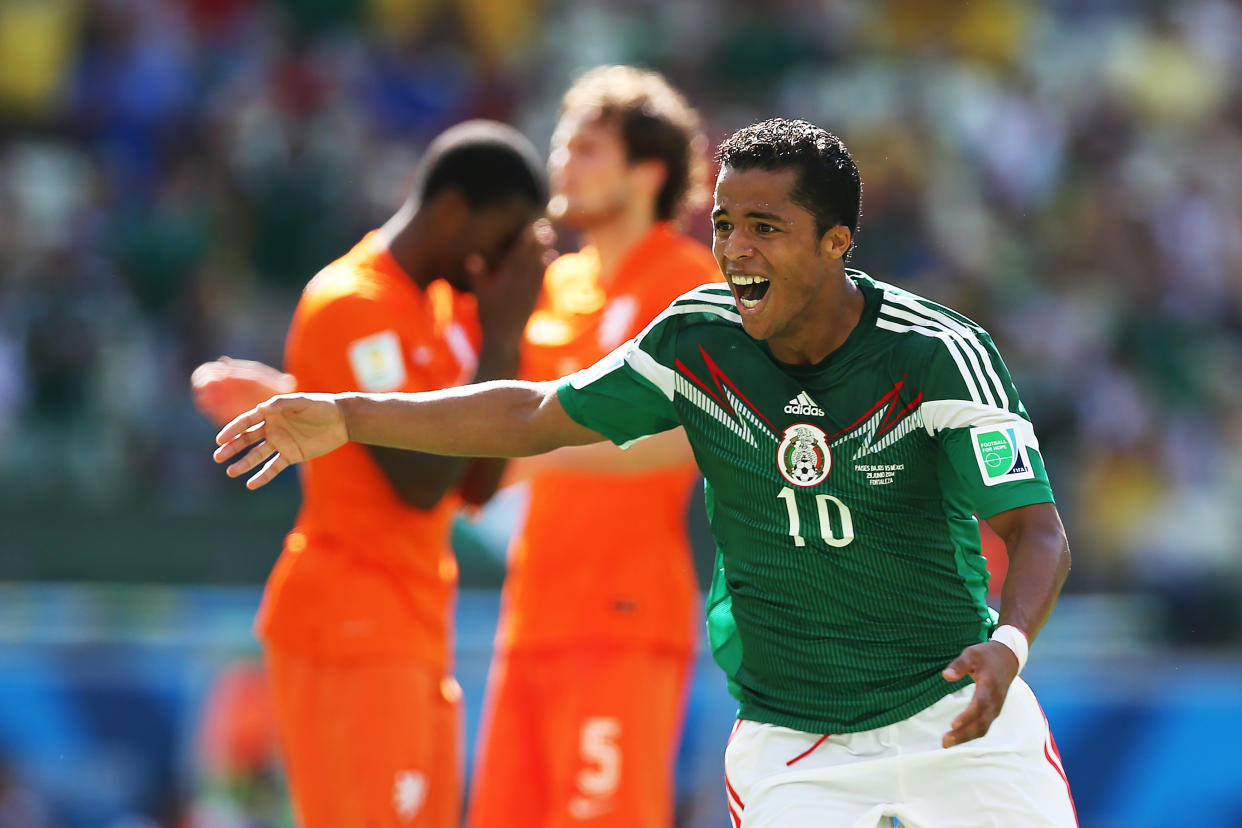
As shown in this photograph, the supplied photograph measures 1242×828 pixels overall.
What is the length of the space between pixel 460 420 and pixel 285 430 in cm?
42

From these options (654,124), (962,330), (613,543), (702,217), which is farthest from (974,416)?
(702,217)

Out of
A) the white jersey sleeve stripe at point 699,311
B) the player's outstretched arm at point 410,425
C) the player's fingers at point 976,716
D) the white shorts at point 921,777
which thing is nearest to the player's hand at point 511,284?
the player's outstretched arm at point 410,425

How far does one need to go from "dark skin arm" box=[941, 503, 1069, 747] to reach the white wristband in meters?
0.02

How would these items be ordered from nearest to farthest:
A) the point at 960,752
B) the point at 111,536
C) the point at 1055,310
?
the point at 960,752 < the point at 111,536 < the point at 1055,310

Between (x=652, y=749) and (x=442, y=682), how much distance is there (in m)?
0.79

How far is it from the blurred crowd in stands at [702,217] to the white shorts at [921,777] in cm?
724

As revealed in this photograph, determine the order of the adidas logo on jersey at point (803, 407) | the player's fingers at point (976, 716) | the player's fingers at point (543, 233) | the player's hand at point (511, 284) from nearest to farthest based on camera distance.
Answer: the player's fingers at point (976, 716), the adidas logo on jersey at point (803, 407), the player's hand at point (511, 284), the player's fingers at point (543, 233)

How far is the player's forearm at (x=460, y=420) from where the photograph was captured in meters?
3.87

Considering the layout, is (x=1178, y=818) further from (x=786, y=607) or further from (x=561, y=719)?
(x=786, y=607)

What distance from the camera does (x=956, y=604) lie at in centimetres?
382

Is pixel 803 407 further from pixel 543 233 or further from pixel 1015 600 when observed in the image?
pixel 543 233

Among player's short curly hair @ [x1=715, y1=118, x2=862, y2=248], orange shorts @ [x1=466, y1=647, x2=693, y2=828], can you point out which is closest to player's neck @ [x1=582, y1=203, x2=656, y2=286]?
orange shorts @ [x1=466, y1=647, x2=693, y2=828]

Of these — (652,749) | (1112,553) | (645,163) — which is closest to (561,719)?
(652,749)

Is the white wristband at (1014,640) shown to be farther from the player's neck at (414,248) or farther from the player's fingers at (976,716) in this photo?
the player's neck at (414,248)
